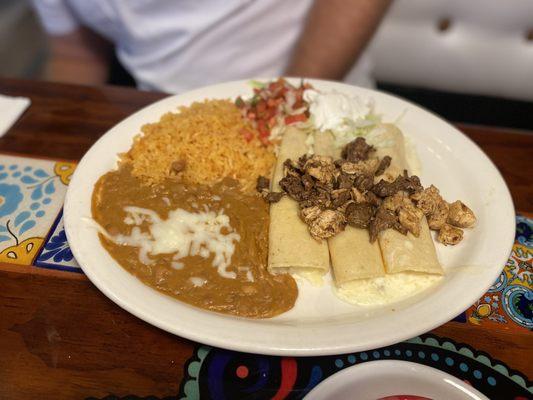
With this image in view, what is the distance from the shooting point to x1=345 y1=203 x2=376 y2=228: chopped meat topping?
1374 millimetres

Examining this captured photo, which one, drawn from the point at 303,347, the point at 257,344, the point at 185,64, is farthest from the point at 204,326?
the point at 185,64

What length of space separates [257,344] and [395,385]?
1.02 ft

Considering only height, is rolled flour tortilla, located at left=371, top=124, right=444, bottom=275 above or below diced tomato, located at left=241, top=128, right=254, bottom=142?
above

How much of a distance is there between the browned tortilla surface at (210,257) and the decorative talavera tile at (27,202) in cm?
20

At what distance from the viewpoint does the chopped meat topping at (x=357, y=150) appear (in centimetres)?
159

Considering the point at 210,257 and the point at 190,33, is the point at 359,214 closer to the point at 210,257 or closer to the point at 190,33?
the point at 210,257

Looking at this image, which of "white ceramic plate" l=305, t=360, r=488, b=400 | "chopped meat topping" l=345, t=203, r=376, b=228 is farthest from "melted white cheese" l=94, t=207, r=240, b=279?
"white ceramic plate" l=305, t=360, r=488, b=400

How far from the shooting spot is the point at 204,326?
1085 millimetres

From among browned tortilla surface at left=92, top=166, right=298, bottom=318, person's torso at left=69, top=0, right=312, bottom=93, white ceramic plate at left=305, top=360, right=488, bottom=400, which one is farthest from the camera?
person's torso at left=69, top=0, right=312, bottom=93

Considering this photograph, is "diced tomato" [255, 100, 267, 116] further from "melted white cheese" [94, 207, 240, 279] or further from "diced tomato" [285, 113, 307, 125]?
"melted white cheese" [94, 207, 240, 279]

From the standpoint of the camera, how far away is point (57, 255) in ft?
4.51

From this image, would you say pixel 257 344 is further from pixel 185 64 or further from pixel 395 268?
pixel 185 64

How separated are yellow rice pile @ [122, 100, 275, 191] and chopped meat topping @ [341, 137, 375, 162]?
0.28 metres

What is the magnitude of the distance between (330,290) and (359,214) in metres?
0.25
